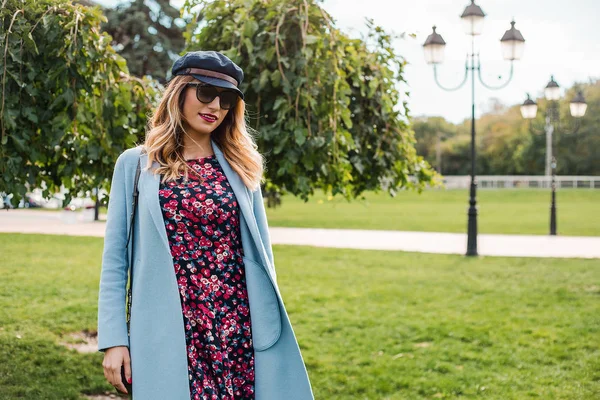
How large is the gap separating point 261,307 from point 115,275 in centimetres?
48

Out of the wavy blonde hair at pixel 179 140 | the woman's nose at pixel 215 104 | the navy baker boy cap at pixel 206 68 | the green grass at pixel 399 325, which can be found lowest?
the green grass at pixel 399 325

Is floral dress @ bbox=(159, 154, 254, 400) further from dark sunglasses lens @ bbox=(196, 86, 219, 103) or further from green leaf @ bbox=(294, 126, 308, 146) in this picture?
green leaf @ bbox=(294, 126, 308, 146)

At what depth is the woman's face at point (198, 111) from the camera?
2334 millimetres

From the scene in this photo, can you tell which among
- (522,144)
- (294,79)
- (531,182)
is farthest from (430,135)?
(294,79)

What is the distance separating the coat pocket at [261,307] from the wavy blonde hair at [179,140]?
30cm

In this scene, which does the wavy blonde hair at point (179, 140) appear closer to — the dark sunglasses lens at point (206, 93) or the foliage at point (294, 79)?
the dark sunglasses lens at point (206, 93)

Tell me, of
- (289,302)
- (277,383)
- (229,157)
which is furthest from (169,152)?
(289,302)

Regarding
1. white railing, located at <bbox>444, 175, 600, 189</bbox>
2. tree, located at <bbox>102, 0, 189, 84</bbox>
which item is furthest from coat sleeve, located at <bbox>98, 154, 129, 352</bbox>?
white railing, located at <bbox>444, 175, 600, 189</bbox>

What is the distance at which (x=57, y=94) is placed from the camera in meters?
3.97

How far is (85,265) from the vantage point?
11.0m

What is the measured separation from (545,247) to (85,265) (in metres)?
9.30

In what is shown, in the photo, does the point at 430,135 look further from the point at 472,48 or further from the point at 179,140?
the point at 179,140

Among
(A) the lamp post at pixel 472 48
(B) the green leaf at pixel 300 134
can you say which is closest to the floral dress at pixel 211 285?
(B) the green leaf at pixel 300 134

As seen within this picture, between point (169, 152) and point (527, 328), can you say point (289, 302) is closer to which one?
point (527, 328)
